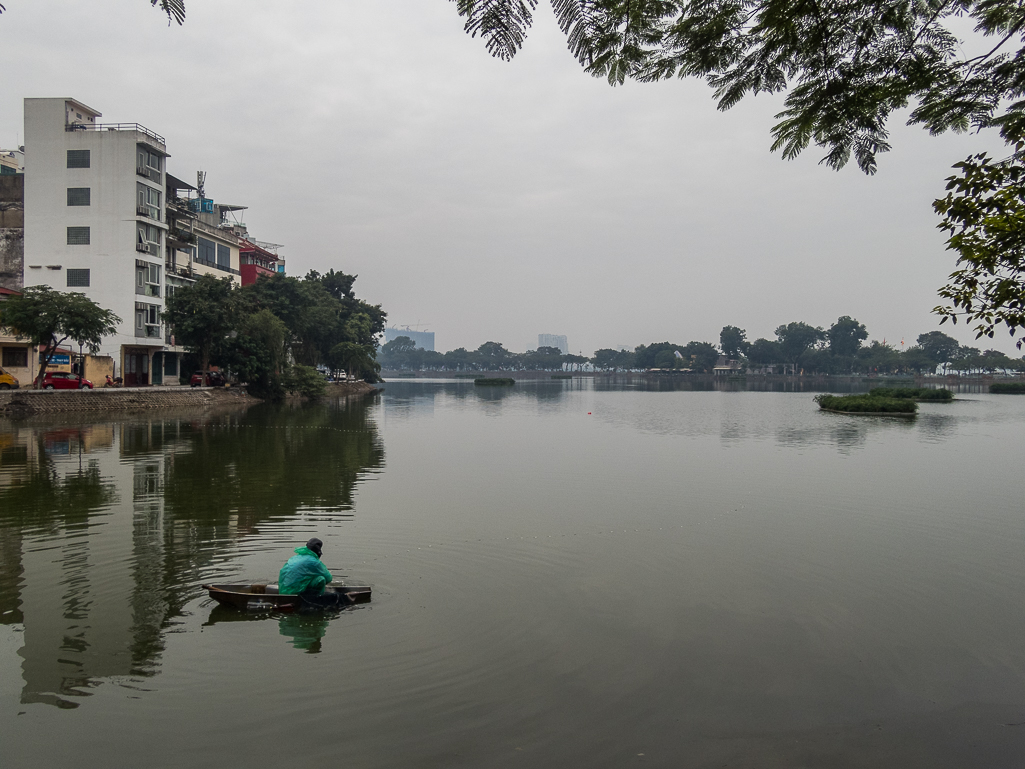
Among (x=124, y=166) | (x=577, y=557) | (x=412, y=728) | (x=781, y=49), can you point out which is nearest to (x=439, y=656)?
(x=412, y=728)

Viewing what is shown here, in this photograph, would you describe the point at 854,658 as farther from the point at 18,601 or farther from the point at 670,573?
the point at 18,601

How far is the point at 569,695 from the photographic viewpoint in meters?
6.80

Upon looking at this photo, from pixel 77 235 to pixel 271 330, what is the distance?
12982 mm

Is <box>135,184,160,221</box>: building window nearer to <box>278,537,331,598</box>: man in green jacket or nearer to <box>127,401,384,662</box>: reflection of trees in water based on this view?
<box>127,401,384,662</box>: reflection of trees in water

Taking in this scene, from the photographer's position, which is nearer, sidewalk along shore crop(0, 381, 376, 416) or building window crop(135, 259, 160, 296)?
sidewalk along shore crop(0, 381, 376, 416)

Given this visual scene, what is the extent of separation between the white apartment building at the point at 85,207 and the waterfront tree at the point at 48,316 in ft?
30.7

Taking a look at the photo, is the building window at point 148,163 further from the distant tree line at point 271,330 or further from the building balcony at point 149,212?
the distant tree line at point 271,330

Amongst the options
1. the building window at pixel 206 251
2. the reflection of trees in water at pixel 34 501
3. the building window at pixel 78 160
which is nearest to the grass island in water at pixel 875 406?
the reflection of trees in water at pixel 34 501

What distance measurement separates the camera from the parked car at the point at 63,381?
123 ft

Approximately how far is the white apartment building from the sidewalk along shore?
6202 mm

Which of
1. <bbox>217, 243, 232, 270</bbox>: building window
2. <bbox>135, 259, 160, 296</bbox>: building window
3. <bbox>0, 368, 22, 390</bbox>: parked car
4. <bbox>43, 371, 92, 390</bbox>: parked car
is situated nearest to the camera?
<bbox>0, 368, 22, 390</bbox>: parked car

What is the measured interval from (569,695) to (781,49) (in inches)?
233

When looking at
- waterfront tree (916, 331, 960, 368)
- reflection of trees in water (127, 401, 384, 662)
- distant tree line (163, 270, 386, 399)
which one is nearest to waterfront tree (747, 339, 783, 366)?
waterfront tree (916, 331, 960, 368)

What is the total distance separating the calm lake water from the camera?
6043 mm
